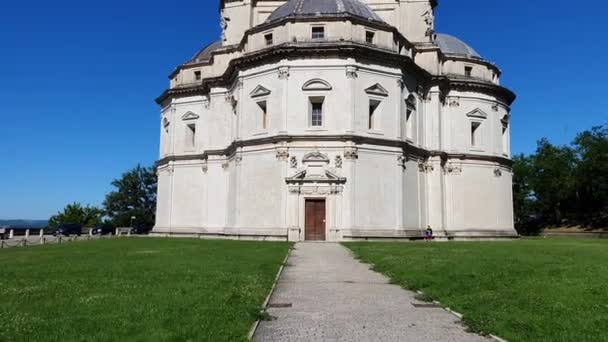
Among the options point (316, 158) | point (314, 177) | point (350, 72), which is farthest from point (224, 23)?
point (314, 177)

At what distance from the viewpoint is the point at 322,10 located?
3775cm

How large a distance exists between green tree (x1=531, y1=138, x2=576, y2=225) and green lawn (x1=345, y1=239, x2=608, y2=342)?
53029 millimetres

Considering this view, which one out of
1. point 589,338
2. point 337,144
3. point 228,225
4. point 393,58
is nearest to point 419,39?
point 393,58

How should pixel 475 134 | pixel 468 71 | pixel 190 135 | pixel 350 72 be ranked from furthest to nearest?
1. pixel 190 135
2. pixel 468 71
3. pixel 475 134
4. pixel 350 72

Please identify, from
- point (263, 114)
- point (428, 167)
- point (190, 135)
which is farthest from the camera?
point (190, 135)

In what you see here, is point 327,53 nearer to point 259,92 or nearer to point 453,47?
point 259,92

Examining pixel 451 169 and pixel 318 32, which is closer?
pixel 318 32

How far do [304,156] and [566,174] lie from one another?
150ft

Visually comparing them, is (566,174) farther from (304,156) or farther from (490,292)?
(490,292)

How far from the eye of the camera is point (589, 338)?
285 inches

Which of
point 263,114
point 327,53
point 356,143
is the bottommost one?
point 356,143

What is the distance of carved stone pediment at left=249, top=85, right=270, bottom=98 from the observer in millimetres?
36959

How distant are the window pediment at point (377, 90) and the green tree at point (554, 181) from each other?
38513 millimetres

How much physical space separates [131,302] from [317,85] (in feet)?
91.2
